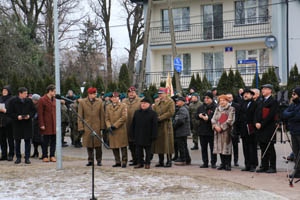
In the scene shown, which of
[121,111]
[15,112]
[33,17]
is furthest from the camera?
[33,17]

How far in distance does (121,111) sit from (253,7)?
20.4m

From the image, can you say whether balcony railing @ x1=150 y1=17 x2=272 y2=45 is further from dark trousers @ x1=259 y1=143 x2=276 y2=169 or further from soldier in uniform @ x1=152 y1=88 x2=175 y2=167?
dark trousers @ x1=259 y1=143 x2=276 y2=169

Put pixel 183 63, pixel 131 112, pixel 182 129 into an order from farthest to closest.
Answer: pixel 183 63 < pixel 131 112 < pixel 182 129

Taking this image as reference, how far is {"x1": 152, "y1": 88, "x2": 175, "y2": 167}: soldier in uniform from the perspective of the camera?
1152cm

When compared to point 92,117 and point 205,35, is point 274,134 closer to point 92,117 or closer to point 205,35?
point 92,117

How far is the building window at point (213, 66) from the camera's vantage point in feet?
97.9

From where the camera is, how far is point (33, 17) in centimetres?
4238

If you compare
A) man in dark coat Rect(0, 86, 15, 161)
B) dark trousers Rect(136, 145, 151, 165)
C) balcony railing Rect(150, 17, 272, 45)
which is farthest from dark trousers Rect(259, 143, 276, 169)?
balcony railing Rect(150, 17, 272, 45)

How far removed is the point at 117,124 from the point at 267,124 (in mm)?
3846

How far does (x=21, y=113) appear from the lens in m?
12.2

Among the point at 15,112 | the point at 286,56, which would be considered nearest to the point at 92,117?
the point at 15,112

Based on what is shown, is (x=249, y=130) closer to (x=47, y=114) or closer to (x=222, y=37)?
(x=47, y=114)

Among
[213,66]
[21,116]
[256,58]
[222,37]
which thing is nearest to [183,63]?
[213,66]

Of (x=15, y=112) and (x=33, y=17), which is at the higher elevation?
(x=33, y=17)
